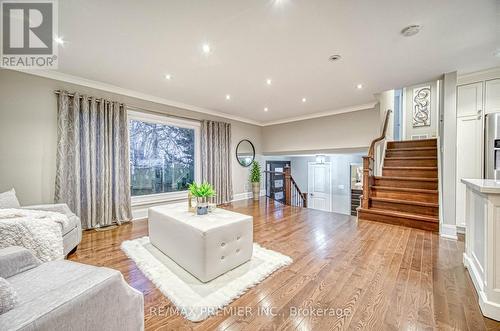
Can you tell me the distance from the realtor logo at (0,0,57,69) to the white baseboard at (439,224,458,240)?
5391 mm

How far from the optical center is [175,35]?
7.25 ft

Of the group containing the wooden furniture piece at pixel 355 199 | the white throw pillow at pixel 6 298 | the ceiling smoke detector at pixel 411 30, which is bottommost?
the wooden furniture piece at pixel 355 199

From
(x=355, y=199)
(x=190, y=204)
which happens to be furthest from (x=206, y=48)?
(x=355, y=199)

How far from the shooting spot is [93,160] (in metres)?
3.46

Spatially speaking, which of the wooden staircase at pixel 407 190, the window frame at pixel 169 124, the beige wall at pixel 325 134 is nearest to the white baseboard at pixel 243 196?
the window frame at pixel 169 124

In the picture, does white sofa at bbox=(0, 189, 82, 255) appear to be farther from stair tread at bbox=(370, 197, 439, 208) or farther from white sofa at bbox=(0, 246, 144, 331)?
stair tread at bbox=(370, 197, 439, 208)

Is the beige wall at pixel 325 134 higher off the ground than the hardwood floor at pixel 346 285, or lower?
higher

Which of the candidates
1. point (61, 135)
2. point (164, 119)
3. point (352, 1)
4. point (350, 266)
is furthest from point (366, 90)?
point (61, 135)

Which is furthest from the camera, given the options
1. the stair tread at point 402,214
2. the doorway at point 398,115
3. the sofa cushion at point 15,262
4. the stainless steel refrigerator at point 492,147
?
the doorway at point 398,115

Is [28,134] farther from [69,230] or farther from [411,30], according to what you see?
[411,30]

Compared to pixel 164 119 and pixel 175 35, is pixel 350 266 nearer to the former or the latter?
pixel 175 35

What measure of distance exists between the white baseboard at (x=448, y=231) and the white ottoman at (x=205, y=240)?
121 inches

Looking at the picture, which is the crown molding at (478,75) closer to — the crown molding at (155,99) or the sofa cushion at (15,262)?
the crown molding at (155,99)

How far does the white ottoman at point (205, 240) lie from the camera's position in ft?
6.34
